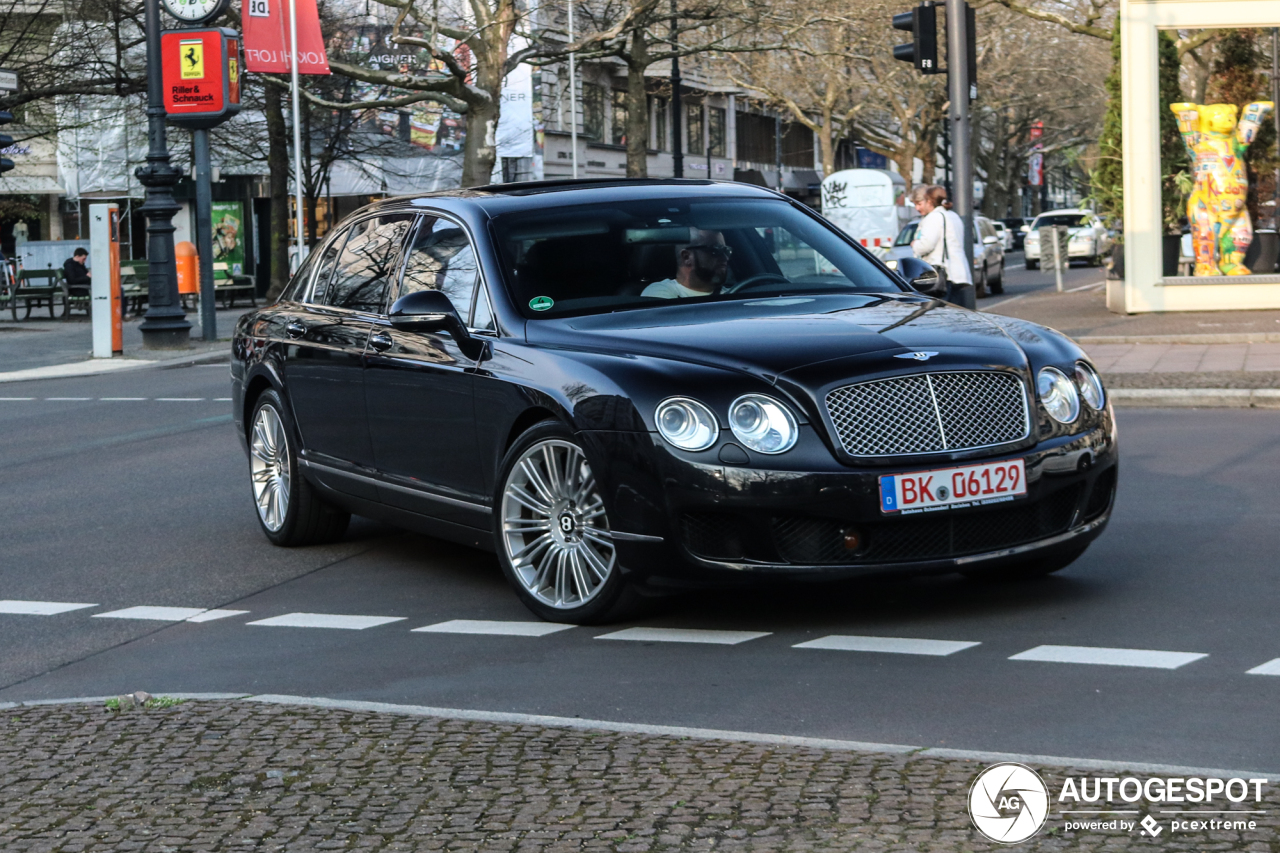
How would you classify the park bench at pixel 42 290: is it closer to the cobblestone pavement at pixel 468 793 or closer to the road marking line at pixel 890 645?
the road marking line at pixel 890 645

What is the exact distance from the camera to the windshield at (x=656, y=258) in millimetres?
7031

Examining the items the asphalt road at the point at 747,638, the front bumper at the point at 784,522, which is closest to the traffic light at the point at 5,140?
the asphalt road at the point at 747,638

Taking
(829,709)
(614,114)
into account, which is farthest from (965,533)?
(614,114)

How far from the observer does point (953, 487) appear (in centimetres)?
602

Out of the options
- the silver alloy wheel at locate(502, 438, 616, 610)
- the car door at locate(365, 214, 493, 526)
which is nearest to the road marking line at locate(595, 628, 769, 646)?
the silver alloy wheel at locate(502, 438, 616, 610)

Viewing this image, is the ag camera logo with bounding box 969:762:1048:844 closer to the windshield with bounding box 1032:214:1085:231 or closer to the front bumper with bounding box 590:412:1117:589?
the front bumper with bounding box 590:412:1117:589

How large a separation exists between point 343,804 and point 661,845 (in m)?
0.83

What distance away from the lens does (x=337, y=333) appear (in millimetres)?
8117

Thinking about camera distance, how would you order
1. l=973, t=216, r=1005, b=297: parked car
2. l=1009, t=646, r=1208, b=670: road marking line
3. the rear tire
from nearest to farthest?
l=1009, t=646, r=1208, b=670: road marking line, the rear tire, l=973, t=216, r=1005, b=297: parked car

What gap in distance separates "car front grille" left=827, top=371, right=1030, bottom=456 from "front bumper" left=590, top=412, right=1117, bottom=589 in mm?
77

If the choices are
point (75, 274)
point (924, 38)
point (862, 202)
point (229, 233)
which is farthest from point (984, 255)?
point (924, 38)

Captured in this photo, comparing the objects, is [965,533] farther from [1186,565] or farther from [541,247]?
[541,247]

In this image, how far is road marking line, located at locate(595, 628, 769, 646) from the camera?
Result: 20.3ft

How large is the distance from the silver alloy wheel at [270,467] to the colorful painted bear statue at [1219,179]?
1680cm
